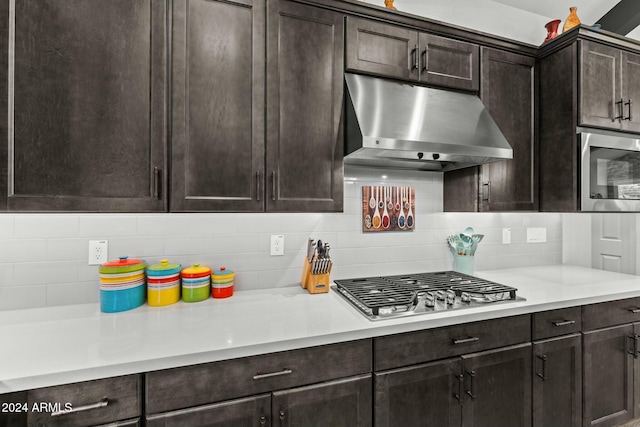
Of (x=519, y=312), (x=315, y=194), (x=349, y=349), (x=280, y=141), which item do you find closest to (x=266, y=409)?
(x=349, y=349)

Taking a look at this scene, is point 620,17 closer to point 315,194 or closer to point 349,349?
point 315,194

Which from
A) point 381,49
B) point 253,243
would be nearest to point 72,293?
point 253,243

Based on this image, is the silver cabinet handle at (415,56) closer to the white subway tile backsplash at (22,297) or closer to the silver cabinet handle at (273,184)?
the silver cabinet handle at (273,184)

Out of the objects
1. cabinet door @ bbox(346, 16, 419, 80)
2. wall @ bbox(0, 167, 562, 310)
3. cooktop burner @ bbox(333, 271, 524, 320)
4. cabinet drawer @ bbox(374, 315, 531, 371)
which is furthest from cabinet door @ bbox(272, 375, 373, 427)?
cabinet door @ bbox(346, 16, 419, 80)

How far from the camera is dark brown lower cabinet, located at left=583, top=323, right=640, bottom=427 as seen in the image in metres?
1.69

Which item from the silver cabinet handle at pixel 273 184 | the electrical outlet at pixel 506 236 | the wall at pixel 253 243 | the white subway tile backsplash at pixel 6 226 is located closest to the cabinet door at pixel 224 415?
the wall at pixel 253 243

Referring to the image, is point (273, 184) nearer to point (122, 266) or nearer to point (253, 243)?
point (253, 243)

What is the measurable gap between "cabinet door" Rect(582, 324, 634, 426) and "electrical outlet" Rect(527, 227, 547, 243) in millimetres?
816

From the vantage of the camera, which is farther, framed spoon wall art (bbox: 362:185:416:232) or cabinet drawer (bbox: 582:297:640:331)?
framed spoon wall art (bbox: 362:185:416:232)

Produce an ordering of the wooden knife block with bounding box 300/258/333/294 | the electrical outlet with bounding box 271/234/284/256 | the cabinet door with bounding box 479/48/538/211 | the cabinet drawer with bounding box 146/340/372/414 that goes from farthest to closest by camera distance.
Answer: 1. the cabinet door with bounding box 479/48/538/211
2. the electrical outlet with bounding box 271/234/284/256
3. the wooden knife block with bounding box 300/258/333/294
4. the cabinet drawer with bounding box 146/340/372/414

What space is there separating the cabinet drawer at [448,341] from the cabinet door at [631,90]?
159cm

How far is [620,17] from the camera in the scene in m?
2.50

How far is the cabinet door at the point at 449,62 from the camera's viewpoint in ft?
5.79

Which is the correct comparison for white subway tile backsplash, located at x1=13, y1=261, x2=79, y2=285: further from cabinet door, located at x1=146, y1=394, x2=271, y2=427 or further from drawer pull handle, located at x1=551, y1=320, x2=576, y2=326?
drawer pull handle, located at x1=551, y1=320, x2=576, y2=326
